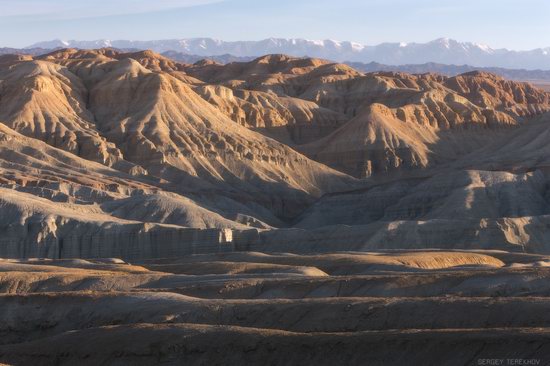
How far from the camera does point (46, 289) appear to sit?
55.9 m

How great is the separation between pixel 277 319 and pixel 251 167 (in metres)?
96.8

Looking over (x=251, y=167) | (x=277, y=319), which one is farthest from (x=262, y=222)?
(x=277, y=319)

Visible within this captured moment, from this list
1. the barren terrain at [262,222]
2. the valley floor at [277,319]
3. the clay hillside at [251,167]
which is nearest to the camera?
the valley floor at [277,319]

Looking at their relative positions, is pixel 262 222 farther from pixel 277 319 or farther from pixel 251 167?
pixel 277 319

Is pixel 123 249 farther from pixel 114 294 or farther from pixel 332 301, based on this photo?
pixel 332 301

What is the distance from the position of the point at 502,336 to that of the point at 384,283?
17443mm

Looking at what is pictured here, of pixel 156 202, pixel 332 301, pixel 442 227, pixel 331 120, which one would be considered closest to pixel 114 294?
pixel 332 301

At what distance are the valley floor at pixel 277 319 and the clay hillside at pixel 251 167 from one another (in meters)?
27.5

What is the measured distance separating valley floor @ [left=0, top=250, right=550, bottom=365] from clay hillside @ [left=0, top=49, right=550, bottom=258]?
27489mm

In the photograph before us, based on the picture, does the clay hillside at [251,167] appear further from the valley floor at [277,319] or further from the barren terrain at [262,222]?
the valley floor at [277,319]

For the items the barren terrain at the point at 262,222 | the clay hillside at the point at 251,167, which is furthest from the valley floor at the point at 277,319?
the clay hillside at the point at 251,167

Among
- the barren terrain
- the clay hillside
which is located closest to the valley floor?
the barren terrain

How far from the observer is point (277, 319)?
41.3 meters

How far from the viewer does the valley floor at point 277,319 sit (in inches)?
1305
